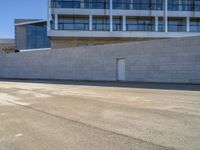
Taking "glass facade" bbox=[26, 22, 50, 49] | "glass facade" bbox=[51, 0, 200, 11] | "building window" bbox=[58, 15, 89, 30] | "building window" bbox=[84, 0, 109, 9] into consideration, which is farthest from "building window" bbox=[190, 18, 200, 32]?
"glass facade" bbox=[26, 22, 50, 49]

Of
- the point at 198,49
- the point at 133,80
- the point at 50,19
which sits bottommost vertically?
the point at 133,80

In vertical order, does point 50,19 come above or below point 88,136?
above

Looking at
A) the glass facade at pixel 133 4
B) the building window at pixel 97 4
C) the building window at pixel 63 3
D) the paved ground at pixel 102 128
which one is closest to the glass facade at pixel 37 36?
the building window at pixel 63 3

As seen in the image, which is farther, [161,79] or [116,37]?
[116,37]

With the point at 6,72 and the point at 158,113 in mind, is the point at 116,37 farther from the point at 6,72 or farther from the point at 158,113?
the point at 158,113

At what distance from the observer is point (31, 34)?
6319cm

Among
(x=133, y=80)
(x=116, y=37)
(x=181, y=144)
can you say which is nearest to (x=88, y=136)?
(x=181, y=144)

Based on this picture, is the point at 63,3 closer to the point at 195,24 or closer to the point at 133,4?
the point at 133,4

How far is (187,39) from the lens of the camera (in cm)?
1747

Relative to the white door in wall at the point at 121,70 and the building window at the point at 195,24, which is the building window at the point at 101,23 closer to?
the building window at the point at 195,24

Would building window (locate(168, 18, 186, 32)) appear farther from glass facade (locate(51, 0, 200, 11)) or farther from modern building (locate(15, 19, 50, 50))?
modern building (locate(15, 19, 50, 50))

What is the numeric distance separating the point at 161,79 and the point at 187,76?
218 cm

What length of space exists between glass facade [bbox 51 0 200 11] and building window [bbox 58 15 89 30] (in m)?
1.73

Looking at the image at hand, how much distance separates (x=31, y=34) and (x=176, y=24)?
40.5 metres
